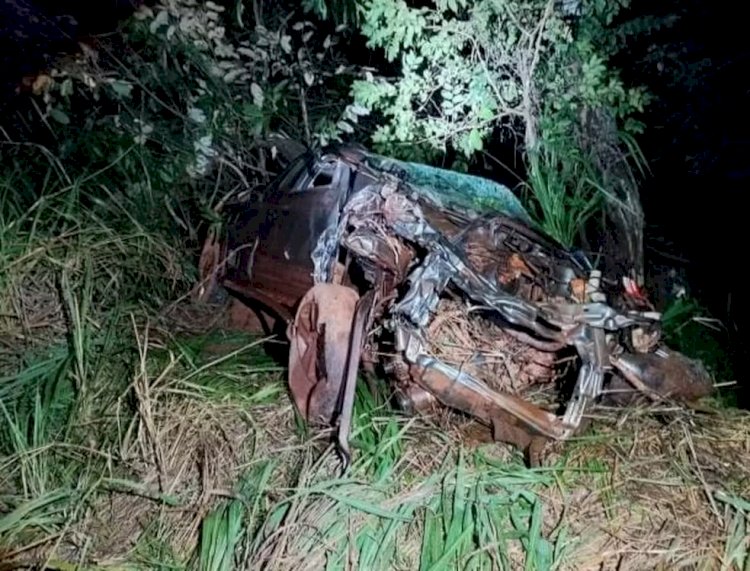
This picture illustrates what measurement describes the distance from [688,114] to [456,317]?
6.53 feet

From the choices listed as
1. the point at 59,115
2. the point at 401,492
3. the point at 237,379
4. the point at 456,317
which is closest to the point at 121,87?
the point at 59,115

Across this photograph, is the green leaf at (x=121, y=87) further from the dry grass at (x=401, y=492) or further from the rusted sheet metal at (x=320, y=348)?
the rusted sheet metal at (x=320, y=348)

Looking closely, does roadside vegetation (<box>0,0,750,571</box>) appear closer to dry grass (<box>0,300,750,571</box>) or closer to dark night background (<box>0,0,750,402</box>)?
dry grass (<box>0,300,750,571</box>)

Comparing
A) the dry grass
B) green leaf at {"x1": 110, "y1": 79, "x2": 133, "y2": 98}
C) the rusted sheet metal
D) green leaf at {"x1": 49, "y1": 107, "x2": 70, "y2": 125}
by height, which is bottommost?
the dry grass

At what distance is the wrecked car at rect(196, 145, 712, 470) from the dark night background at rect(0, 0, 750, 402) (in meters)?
1.24

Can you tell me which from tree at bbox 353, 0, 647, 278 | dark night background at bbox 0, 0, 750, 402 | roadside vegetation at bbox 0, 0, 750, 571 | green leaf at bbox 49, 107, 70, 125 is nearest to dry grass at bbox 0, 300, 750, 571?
roadside vegetation at bbox 0, 0, 750, 571

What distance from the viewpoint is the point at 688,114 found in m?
3.94

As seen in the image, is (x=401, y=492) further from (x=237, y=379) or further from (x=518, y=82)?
(x=518, y=82)

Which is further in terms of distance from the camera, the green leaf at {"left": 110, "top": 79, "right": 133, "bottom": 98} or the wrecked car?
the green leaf at {"left": 110, "top": 79, "right": 133, "bottom": 98}

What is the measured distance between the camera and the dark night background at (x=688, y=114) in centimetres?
373

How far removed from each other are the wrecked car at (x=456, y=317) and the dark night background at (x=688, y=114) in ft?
4.07

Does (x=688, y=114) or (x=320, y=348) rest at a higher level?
(x=688, y=114)

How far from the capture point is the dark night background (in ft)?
12.2

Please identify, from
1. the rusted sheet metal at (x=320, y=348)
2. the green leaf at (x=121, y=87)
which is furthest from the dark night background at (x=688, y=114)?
the rusted sheet metal at (x=320, y=348)
